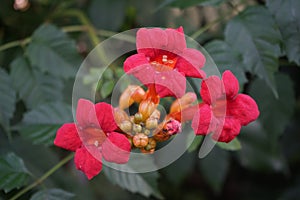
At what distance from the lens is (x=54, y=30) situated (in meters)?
1.94

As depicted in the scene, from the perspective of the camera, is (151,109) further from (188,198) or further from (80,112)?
(188,198)

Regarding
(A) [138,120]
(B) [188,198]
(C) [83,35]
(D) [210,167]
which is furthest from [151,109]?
(B) [188,198]

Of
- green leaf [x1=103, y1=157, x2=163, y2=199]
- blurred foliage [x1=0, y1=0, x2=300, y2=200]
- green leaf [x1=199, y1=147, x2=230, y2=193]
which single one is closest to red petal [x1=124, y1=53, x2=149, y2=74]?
blurred foliage [x1=0, y1=0, x2=300, y2=200]

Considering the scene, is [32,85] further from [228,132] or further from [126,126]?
[228,132]

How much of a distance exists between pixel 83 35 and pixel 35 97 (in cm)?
80

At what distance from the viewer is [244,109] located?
1282 mm

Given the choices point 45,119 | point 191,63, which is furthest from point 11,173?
point 191,63

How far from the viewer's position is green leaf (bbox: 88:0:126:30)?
2.53 m

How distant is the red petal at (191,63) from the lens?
1244 mm

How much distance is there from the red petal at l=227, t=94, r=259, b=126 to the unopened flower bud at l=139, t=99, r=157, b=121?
8.9 inches

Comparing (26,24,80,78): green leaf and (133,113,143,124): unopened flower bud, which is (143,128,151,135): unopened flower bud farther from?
(26,24,80,78): green leaf

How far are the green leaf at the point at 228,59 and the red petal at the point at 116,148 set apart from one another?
581mm

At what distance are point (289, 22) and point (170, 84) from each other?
1.94ft

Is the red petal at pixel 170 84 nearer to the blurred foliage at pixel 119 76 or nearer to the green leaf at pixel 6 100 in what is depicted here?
the blurred foliage at pixel 119 76
